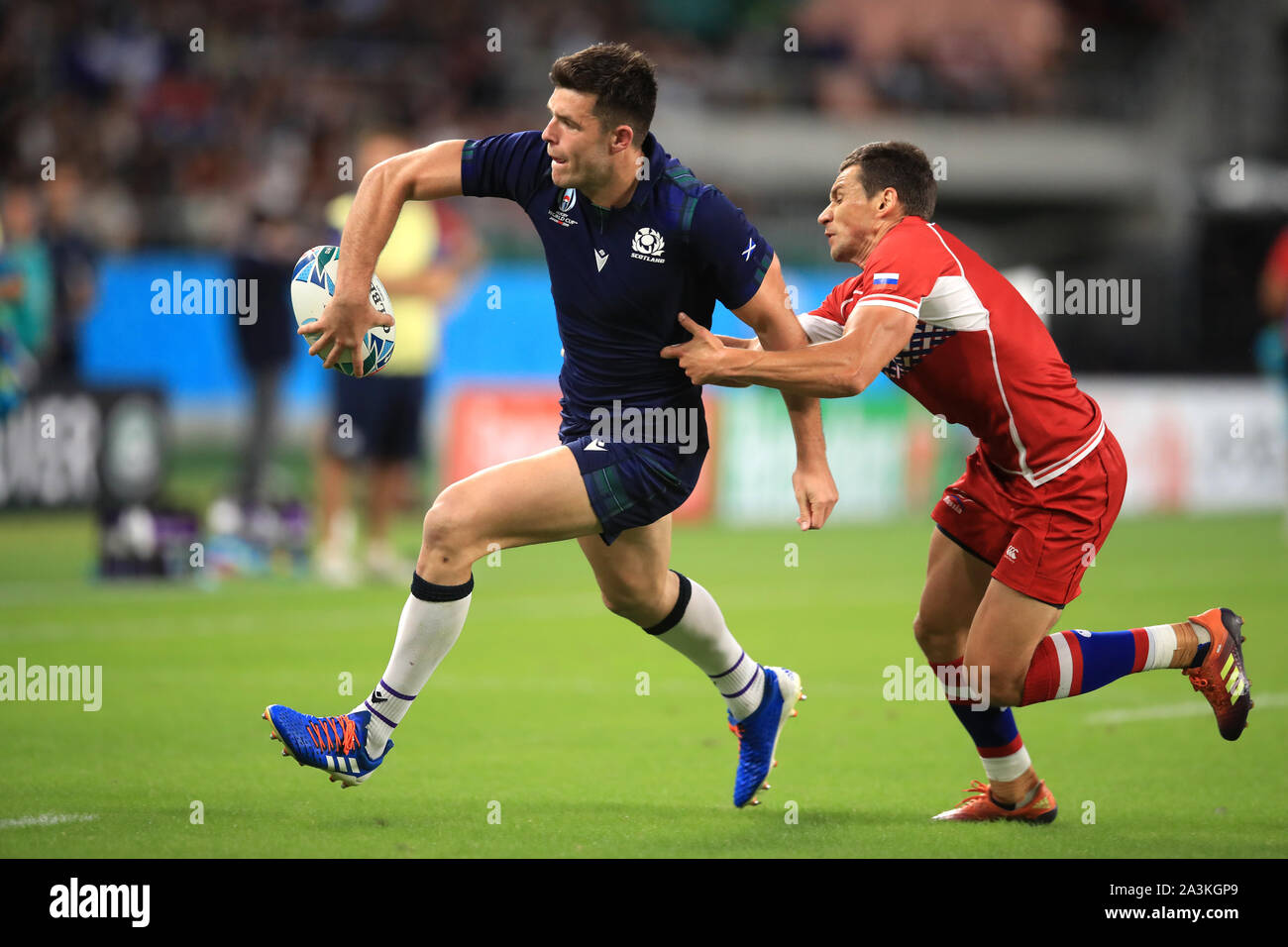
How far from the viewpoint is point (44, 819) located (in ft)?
16.6

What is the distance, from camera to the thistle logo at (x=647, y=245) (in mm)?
5027

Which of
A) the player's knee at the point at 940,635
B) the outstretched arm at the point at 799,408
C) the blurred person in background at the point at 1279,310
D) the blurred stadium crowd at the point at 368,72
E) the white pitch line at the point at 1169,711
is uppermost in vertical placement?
the blurred stadium crowd at the point at 368,72

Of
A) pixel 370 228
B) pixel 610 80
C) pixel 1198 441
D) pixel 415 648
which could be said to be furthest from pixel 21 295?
pixel 1198 441

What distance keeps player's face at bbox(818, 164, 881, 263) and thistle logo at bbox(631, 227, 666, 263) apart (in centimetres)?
55

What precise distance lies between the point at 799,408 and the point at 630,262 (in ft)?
2.33

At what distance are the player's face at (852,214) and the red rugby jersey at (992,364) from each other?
10 centimetres

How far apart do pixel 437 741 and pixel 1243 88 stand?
1068 inches

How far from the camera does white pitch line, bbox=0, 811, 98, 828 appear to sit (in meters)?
4.96

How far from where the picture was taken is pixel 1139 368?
69.1ft

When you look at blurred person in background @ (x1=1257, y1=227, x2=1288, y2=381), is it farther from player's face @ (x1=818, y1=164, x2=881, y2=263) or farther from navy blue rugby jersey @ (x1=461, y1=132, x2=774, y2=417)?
navy blue rugby jersey @ (x1=461, y1=132, x2=774, y2=417)

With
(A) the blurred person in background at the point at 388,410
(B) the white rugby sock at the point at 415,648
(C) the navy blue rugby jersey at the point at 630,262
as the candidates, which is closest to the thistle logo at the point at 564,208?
(C) the navy blue rugby jersey at the point at 630,262

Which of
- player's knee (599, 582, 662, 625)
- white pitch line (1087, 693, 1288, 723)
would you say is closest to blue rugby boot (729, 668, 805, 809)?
player's knee (599, 582, 662, 625)

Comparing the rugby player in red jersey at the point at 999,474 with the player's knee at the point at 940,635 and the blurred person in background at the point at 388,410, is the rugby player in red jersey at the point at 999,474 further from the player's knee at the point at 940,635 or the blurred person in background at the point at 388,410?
the blurred person in background at the point at 388,410

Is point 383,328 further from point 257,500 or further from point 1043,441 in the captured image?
point 257,500
